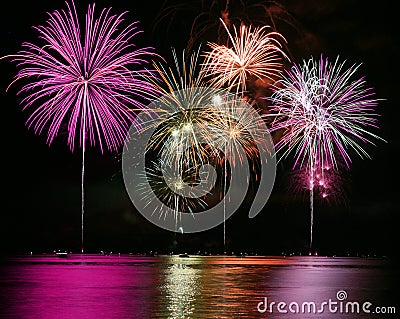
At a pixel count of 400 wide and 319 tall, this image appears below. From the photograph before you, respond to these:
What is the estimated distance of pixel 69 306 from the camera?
27359 millimetres

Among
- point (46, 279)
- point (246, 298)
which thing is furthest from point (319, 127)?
point (246, 298)

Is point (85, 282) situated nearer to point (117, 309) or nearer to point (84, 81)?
point (117, 309)

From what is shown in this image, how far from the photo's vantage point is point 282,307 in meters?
27.9

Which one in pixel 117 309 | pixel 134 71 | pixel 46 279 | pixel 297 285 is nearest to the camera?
pixel 117 309

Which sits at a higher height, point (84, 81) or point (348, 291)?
point (84, 81)

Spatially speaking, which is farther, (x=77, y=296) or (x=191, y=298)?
(x=77, y=296)

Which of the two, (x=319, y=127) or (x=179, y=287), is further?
(x=319, y=127)

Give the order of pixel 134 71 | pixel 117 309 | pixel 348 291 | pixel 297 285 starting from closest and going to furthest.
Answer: pixel 117 309 → pixel 348 291 → pixel 297 285 → pixel 134 71

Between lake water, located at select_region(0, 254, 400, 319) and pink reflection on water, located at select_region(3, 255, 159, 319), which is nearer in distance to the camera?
pink reflection on water, located at select_region(3, 255, 159, 319)

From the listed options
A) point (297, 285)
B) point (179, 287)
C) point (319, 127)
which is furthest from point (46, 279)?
point (319, 127)

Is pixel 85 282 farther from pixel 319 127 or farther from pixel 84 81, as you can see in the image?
pixel 319 127

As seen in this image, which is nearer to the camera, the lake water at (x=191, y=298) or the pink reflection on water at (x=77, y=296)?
the pink reflection on water at (x=77, y=296)

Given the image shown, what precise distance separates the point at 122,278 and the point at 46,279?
4462 millimetres

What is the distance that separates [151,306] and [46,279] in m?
16.2
